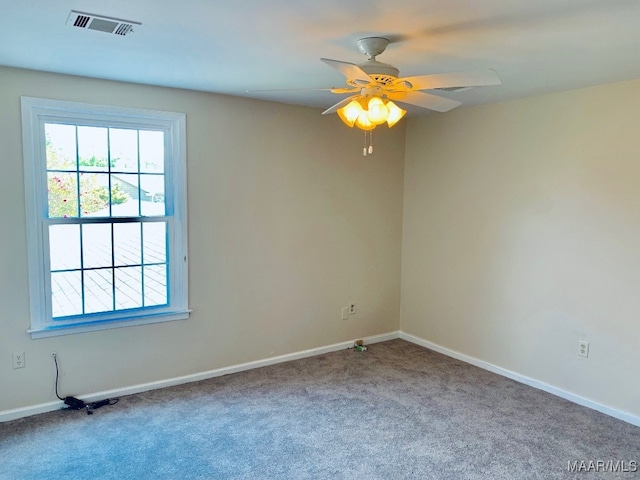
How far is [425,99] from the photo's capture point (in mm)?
2328

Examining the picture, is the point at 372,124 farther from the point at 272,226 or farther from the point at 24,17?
the point at 272,226

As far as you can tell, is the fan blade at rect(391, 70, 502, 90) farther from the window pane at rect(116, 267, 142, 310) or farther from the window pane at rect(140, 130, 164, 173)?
the window pane at rect(116, 267, 142, 310)

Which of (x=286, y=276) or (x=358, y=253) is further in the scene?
(x=358, y=253)

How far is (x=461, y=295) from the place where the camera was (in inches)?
165

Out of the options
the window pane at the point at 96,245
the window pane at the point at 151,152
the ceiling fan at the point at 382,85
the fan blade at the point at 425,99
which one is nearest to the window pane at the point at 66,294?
the window pane at the point at 96,245

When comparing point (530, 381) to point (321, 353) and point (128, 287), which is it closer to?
point (321, 353)

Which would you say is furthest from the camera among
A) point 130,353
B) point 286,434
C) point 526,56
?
point 130,353

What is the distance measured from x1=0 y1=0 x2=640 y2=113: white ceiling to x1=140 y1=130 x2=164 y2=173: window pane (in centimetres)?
40

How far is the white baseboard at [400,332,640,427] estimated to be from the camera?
10.2 feet

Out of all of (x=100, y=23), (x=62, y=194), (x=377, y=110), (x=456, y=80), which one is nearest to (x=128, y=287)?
(x=62, y=194)

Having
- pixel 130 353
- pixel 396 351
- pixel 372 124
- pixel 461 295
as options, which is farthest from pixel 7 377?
pixel 461 295

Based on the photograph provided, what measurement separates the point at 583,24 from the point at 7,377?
3815mm

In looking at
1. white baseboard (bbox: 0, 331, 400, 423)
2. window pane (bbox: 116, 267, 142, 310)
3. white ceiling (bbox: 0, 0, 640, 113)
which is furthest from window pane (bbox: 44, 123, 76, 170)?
white baseboard (bbox: 0, 331, 400, 423)

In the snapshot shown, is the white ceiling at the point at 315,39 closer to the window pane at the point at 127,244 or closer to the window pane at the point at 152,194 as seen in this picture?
the window pane at the point at 152,194
